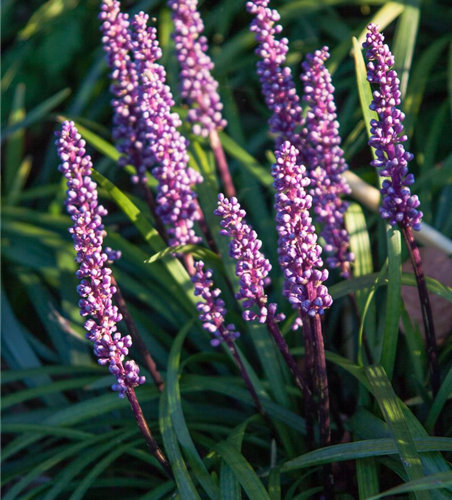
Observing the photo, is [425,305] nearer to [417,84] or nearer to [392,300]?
[392,300]

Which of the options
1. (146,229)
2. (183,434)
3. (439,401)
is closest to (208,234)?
(146,229)

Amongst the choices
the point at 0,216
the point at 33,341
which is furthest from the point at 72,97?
the point at 33,341

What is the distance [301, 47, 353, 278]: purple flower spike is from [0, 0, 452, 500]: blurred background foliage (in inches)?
7.9

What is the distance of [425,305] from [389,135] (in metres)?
0.70

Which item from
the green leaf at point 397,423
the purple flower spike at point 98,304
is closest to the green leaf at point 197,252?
the purple flower spike at point 98,304

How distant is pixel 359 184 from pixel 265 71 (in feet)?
3.55

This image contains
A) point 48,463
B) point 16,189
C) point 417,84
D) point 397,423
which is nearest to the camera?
point 397,423

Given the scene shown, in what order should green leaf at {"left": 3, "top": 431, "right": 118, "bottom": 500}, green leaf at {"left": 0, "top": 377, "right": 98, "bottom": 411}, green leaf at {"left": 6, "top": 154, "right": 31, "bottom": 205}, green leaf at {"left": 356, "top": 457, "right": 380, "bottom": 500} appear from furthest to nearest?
1. green leaf at {"left": 6, "top": 154, "right": 31, "bottom": 205}
2. green leaf at {"left": 0, "top": 377, "right": 98, "bottom": 411}
3. green leaf at {"left": 3, "top": 431, "right": 118, "bottom": 500}
4. green leaf at {"left": 356, "top": 457, "right": 380, "bottom": 500}

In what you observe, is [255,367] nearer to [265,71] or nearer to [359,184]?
[359,184]

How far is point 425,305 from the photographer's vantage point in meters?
2.39

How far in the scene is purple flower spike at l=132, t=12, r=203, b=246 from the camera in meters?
2.48

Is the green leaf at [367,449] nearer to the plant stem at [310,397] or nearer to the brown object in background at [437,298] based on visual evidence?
the plant stem at [310,397]

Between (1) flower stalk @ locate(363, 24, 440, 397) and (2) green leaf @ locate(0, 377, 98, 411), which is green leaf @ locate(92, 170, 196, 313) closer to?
(2) green leaf @ locate(0, 377, 98, 411)

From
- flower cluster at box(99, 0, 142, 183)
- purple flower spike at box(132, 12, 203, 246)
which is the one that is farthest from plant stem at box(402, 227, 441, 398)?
flower cluster at box(99, 0, 142, 183)
